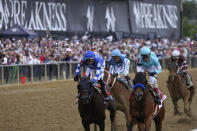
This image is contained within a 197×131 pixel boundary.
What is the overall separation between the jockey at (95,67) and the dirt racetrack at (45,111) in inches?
58.8

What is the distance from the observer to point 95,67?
9000 mm

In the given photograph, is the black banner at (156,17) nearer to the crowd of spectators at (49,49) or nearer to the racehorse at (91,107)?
the crowd of spectators at (49,49)

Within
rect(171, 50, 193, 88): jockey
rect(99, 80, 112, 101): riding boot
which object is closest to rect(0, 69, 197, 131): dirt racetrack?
rect(171, 50, 193, 88): jockey

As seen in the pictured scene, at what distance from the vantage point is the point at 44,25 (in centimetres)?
2503

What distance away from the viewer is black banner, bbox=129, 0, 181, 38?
33438 mm

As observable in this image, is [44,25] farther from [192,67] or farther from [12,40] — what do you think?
[192,67]

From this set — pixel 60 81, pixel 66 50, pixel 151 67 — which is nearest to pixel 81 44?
pixel 66 50

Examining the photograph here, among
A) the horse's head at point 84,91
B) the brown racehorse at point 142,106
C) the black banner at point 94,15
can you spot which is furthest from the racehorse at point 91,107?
the black banner at point 94,15

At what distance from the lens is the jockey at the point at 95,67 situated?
845cm

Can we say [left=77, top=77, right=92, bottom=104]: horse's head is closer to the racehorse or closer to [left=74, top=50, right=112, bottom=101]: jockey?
the racehorse

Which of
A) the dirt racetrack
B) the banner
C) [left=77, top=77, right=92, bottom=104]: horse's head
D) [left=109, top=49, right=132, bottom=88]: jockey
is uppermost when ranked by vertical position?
the banner

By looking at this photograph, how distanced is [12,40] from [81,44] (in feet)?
13.7

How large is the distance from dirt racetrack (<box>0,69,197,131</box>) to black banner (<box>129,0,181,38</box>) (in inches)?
629

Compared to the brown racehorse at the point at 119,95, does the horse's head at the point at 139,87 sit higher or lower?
higher
